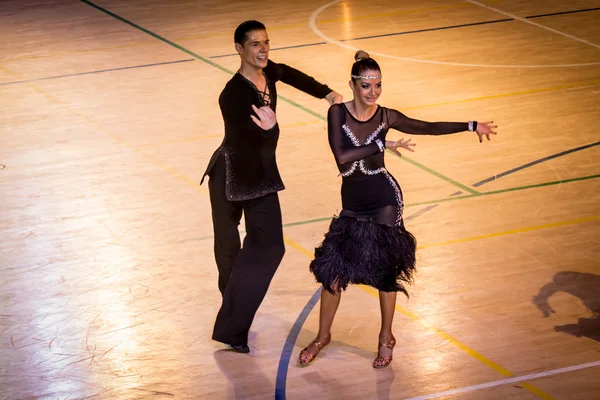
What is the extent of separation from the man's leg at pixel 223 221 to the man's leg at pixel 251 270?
0.12 metres

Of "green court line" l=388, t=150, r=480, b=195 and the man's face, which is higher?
the man's face

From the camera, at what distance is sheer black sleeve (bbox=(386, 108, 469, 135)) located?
6.01m

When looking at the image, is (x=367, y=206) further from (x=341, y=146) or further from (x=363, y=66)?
(x=363, y=66)

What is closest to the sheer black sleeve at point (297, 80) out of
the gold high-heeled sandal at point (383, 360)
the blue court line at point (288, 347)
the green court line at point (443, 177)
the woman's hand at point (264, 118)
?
the woman's hand at point (264, 118)

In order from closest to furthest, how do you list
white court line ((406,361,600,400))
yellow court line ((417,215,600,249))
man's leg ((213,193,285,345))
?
white court line ((406,361,600,400)) → man's leg ((213,193,285,345)) → yellow court line ((417,215,600,249))

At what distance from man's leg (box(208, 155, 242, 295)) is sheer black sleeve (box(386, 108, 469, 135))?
3.43 ft

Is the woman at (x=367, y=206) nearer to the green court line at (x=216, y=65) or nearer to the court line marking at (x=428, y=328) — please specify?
the court line marking at (x=428, y=328)

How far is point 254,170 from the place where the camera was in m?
6.19

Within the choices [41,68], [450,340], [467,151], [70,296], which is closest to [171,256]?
[70,296]

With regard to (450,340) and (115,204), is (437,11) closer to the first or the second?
(115,204)

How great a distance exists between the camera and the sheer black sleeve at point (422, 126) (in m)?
6.01

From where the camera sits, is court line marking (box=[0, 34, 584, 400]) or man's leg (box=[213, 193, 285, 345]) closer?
man's leg (box=[213, 193, 285, 345])

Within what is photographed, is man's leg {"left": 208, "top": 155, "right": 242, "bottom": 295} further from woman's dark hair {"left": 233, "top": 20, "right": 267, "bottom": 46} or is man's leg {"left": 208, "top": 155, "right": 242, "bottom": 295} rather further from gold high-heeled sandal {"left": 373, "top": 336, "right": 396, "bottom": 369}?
gold high-heeled sandal {"left": 373, "top": 336, "right": 396, "bottom": 369}

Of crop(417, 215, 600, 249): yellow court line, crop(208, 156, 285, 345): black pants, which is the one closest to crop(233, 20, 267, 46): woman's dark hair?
crop(208, 156, 285, 345): black pants
